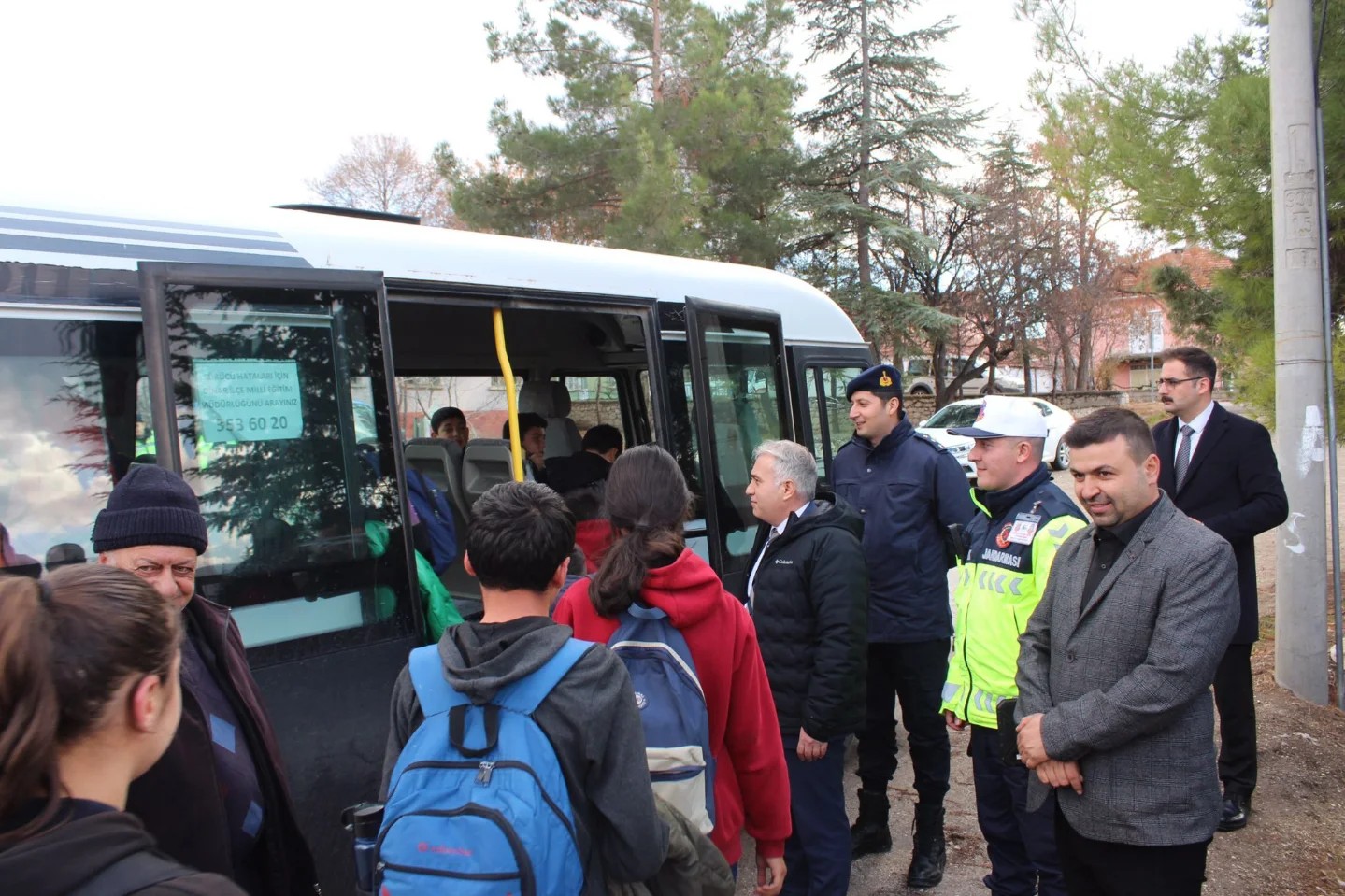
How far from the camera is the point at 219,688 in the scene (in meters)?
1.99

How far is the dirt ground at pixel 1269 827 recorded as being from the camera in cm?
373

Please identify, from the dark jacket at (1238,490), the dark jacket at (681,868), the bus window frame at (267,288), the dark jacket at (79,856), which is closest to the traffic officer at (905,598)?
the dark jacket at (1238,490)

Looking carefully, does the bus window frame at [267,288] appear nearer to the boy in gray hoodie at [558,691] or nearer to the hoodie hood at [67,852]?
the boy in gray hoodie at [558,691]

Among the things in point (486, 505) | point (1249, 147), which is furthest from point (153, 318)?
point (1249, 147)

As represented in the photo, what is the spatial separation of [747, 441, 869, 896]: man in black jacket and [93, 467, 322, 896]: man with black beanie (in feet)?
5.34

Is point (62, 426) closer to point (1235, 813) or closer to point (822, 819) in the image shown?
point (822, 819)

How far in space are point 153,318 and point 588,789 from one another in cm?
198

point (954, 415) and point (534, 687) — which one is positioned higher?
point (534, 687)

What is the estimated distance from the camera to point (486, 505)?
6.41ft

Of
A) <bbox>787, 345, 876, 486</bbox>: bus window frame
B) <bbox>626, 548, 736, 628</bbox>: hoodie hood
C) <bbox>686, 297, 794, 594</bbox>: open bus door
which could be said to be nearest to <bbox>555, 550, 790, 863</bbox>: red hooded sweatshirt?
<bbox>626, 548, 736, 628</bbox>: hoodie hood

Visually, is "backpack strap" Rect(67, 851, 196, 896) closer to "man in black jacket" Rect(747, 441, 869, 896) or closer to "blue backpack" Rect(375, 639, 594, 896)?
"blue backpack" Rect(375, 639, 594, 896)

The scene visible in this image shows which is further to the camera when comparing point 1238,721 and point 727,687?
point 1238,721

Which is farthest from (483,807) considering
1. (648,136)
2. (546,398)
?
(648,136)

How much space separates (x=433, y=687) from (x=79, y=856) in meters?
0.76
